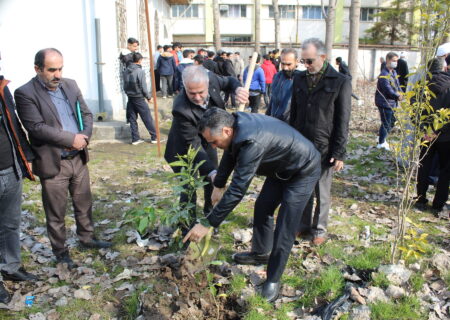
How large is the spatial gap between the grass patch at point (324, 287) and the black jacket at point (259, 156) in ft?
3.24

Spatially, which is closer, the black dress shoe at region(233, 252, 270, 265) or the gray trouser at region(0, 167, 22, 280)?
the gray trouser at region(0, 167, 22, 280)

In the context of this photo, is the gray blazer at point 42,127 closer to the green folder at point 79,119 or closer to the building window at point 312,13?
the green folder at point 79,119

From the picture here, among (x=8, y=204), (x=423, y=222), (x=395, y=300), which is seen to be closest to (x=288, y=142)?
(x=395, y=300)

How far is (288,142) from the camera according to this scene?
305 cm

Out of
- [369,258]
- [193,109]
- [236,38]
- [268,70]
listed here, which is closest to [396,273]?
[369,258]

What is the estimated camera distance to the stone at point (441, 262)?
3.69 m

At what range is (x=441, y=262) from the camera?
375 cm

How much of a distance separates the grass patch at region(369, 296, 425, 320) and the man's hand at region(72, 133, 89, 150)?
2.88 m

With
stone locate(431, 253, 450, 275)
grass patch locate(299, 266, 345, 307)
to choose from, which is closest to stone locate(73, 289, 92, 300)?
grass patch locate(299, 266, 345, 307)

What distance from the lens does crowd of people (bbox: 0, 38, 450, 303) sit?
2.91 m

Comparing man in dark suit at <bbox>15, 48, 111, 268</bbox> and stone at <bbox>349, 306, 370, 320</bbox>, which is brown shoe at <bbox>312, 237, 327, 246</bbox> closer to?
stone at <bbox>349, 306, 370, 320</bbox>

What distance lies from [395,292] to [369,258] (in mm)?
654

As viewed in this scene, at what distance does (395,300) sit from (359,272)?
415 mm

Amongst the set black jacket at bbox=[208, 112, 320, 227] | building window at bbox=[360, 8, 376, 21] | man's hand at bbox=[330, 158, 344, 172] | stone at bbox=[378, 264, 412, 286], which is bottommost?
stone at bbox=[378, 264, 412, 286]
